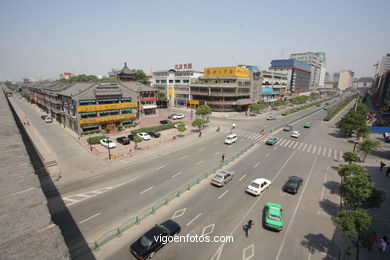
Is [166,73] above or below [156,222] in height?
above

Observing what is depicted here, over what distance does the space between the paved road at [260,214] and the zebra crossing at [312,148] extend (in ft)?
13.2

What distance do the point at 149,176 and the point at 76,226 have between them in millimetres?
11575

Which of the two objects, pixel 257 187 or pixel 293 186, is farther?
pixel 293 186

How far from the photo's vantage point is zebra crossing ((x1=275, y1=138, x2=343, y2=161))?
4038cm

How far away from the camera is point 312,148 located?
146 ft

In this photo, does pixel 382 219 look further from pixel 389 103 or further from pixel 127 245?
pixel 389 103

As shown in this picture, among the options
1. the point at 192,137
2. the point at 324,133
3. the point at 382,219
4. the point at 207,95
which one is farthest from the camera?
the point at 207,95

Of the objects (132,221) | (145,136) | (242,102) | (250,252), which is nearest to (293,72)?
(242,102)

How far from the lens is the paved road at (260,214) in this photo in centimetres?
1648

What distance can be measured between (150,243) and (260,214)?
40.1 ft

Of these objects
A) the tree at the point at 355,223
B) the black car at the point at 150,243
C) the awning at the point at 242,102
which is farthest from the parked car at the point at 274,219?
the awning at the point at 242,102

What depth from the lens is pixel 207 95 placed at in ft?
296

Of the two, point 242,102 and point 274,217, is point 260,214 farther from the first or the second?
point 242,102

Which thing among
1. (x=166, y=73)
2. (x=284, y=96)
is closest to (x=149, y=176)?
(x=166, y=73)
